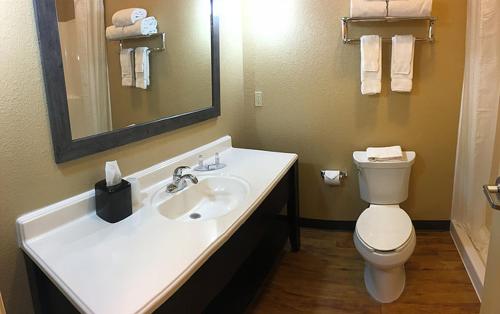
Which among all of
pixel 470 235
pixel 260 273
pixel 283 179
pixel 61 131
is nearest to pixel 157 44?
pixel 61 131

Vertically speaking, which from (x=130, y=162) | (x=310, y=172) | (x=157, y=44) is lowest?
(x=310, y=172)

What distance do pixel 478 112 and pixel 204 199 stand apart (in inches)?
69.3

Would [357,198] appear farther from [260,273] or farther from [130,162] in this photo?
[130,162]

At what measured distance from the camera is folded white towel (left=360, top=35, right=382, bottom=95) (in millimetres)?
2375

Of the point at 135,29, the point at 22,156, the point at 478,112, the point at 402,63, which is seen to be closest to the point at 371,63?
the point at 402,63

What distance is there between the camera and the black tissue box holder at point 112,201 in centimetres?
148

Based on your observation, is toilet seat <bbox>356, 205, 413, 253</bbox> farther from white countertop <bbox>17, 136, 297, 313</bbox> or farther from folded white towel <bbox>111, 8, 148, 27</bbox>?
→ folded white towel <bbox>111, 8, 148, 27</bbox>

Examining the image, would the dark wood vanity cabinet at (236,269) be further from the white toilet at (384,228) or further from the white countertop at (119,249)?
the white toilet at (384,228)

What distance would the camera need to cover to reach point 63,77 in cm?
137

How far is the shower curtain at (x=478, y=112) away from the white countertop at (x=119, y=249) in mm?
1535

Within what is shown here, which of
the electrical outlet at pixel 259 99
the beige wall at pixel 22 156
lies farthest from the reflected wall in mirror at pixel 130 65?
the electrical outlet at pixel 259 99

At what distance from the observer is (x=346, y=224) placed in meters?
2.89

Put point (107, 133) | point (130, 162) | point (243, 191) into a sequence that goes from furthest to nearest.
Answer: point (243, 191)
point (130, 162)
point (107, 133)

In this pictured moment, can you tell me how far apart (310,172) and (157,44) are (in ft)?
4.88
